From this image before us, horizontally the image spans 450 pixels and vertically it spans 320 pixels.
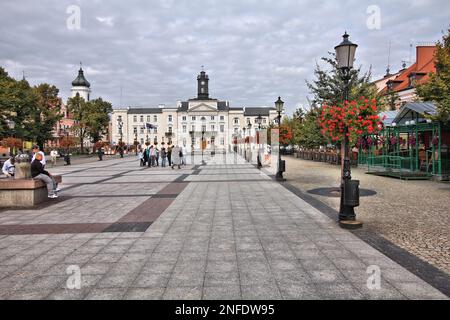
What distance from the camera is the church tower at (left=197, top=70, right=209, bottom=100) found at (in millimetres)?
105625

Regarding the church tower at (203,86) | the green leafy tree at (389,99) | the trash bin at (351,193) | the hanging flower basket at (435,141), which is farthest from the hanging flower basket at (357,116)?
the church tower at (203,86)

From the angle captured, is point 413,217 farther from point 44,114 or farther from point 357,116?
point 44,114

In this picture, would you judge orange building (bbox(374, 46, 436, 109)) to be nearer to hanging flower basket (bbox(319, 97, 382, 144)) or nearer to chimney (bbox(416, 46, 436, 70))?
chimney (bbox(416, 46, 436, 70))

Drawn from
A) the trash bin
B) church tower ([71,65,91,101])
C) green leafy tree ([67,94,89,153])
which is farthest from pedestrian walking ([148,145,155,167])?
church tower ([71,65,91,101])

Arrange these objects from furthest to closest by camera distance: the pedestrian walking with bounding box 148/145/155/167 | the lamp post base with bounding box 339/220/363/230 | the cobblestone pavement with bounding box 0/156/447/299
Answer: the pedestrian walking with bounding box 148/145/155/167 < the lamp post base with bounding box 339/220/363/230 < the cobblestone pavement with bounding box 0/156/447/299

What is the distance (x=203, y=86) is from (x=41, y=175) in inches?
3964

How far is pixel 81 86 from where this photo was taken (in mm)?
94938

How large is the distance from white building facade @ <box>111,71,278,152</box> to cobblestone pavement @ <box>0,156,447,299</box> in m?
95.2

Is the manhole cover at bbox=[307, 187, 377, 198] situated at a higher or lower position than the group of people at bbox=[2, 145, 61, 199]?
lower

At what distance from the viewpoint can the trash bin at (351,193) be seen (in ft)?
22.0

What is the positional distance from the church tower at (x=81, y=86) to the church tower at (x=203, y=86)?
3535 cm

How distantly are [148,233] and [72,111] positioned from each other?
58.1 meters

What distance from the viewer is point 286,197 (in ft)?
35.1
